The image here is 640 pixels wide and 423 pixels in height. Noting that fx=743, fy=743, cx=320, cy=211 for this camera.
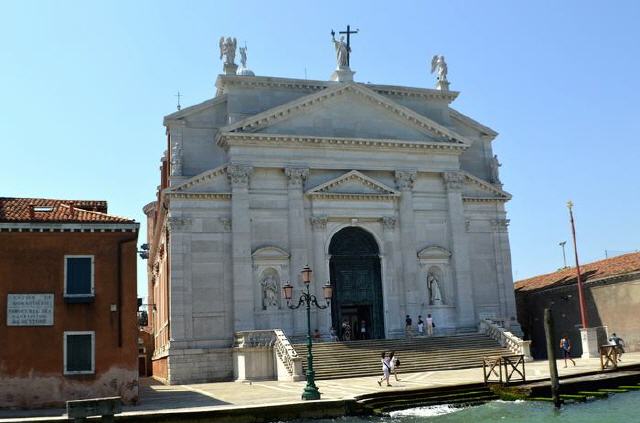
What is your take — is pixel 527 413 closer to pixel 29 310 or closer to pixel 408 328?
pixel 29 310

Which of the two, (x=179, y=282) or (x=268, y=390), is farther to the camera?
(x=179, y=282)

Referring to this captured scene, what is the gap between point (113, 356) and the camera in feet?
78.7

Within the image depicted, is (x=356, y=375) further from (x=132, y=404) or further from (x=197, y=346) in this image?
(x=132, y=404)

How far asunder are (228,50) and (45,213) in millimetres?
17309

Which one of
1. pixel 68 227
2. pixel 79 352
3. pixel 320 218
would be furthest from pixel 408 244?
pixel 79 352

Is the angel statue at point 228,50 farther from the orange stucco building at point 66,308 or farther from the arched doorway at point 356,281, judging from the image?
the orange stucco building at point 66,308

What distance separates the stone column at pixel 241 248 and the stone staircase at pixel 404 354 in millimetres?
3171

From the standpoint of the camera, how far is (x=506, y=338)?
118ft

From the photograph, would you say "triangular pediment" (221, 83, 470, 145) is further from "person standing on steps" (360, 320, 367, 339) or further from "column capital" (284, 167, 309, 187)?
"person standing on steps" (360, 320, 367, 339)

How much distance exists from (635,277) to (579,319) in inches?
197

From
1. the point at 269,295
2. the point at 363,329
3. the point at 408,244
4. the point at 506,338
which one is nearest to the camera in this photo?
the point at 506,338

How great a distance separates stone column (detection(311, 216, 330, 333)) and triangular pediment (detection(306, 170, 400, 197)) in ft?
4.55

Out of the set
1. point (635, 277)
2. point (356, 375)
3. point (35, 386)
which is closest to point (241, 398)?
point (35, 386)

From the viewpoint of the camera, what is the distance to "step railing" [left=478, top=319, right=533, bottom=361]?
34.7 m
